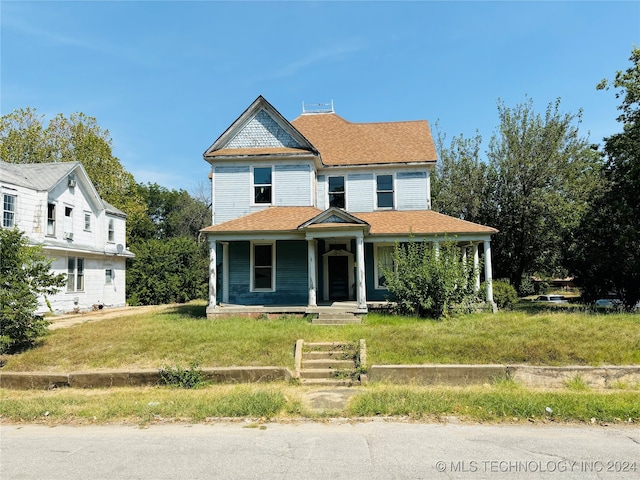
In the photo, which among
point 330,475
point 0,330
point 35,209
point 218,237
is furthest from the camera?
point 35,209

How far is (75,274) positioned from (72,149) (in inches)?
587

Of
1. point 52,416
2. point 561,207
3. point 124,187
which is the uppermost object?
point 124,187

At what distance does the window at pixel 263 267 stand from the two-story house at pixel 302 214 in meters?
0.04

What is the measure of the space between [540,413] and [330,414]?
3.33 metres

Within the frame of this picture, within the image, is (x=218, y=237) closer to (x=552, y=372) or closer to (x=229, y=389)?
(x=229, y=389)

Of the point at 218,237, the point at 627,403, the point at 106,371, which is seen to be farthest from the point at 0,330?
the point at 627,403

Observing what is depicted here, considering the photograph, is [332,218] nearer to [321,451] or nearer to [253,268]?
[253,268]

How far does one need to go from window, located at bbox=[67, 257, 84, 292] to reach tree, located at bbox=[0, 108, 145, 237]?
39.7 ft

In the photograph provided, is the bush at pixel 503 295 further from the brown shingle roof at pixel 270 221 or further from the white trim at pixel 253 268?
the white trim at pixel 253 268

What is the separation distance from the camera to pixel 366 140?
21.0 meters

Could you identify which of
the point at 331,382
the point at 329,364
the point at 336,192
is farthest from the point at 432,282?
the point at 336,192

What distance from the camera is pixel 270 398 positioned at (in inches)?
309

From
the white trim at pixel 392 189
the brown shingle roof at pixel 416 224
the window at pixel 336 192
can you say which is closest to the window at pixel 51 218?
the window at pixel 336 192

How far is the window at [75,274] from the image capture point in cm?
2392
